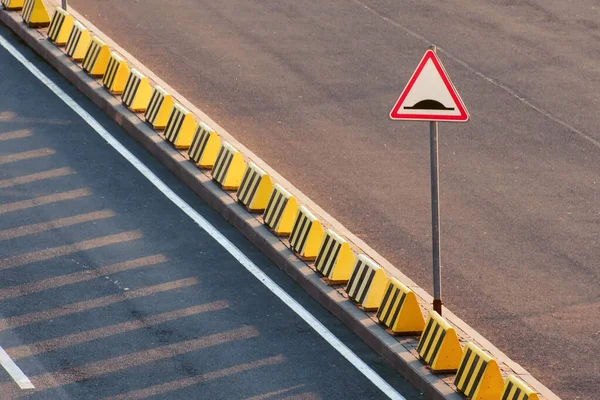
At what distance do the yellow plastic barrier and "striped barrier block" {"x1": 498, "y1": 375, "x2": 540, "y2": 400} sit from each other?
6424mm

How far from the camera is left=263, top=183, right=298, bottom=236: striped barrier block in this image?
51.4 feet

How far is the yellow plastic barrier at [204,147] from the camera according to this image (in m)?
17.5

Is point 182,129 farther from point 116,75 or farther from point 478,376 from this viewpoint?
point 478,376

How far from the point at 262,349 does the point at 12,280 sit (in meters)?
2.90

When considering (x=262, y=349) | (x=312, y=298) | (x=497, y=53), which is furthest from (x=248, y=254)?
(x=497, y=53)

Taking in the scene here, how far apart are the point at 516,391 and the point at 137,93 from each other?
29.6 feet

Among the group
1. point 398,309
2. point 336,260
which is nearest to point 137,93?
point 336,260

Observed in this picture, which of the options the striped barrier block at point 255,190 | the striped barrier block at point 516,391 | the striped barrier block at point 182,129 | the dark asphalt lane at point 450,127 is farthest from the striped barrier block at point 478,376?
the striped barrier block at point 182,129

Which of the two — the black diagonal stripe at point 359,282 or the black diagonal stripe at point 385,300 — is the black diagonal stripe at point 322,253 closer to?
the black diagonal stripe at point 359,282

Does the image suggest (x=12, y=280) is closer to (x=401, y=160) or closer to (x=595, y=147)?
(x=401, y=160)

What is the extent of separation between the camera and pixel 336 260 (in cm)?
1457

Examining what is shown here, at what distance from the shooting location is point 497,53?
23812mm

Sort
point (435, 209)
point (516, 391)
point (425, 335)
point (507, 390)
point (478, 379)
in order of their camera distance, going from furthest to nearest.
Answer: point (435, 209)
point (425, 335)
point (478, 379)
point (507, 390)
point (516, 391)

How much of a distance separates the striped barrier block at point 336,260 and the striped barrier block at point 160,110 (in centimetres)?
462
